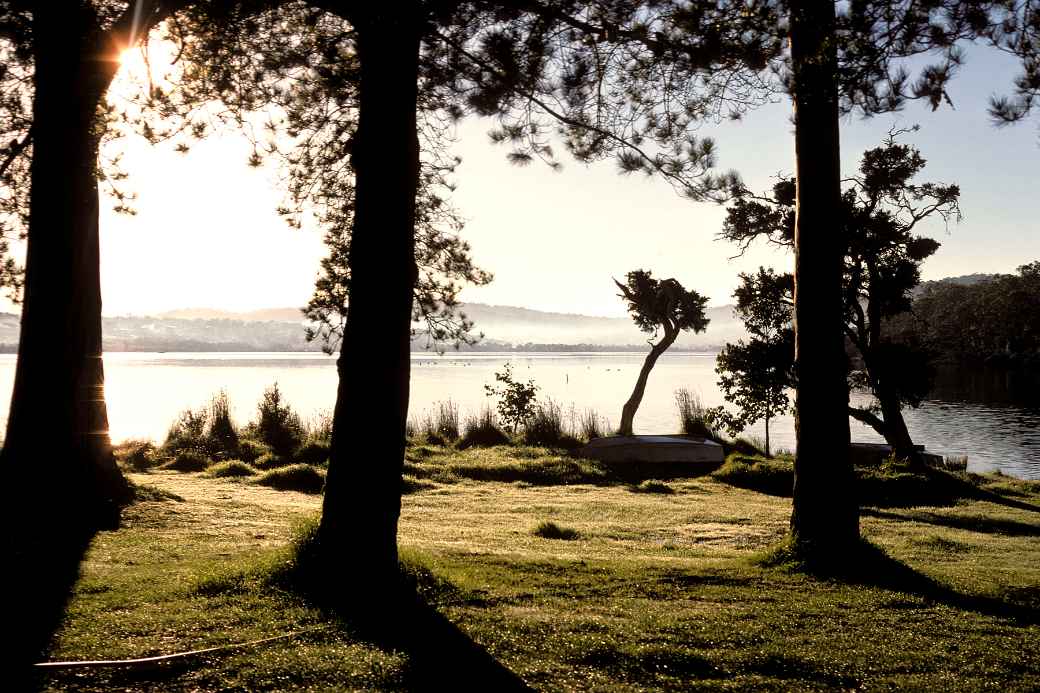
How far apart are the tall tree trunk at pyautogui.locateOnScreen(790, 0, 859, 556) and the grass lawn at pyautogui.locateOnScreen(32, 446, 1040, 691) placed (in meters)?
0.50

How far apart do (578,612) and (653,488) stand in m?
8.37

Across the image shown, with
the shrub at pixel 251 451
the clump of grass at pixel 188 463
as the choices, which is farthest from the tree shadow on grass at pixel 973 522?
the clump of grass at pixel 188 463

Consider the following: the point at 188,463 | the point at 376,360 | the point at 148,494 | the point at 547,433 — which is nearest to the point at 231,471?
the point at 188,463

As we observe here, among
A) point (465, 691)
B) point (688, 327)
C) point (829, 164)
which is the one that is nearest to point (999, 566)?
point (829, 164)

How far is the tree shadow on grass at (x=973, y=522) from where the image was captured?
33.7 feet

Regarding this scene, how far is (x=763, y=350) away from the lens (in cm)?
1683

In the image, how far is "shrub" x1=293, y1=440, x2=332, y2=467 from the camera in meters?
13.9

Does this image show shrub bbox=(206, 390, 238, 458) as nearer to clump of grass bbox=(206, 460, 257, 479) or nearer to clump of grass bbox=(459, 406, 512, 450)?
clump of grass bbox=(206, 460, 257, 479)

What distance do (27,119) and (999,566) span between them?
1172cm

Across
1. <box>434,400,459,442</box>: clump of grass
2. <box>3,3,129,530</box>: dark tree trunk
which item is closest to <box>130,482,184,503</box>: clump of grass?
<box>3,3,129,530</box>: dark tree trunk

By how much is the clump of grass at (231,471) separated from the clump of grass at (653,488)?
6.01m

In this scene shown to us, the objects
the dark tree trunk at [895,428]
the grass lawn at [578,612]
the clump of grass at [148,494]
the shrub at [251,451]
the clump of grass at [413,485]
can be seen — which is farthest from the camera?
the dark tree trunk at [895,428]

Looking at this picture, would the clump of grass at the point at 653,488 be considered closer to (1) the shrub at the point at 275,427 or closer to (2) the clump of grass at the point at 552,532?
(2) the clump of grass at the point at 552,532

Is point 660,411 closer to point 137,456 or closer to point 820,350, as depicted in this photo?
point 137,456
